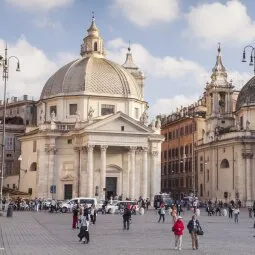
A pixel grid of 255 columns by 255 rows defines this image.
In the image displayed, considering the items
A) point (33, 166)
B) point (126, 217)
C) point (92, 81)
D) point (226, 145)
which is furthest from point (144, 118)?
point (126, 217)

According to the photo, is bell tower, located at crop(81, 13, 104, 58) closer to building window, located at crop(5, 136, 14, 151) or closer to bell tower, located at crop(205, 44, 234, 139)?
building window, located at crop(5, 136, 14, 151)

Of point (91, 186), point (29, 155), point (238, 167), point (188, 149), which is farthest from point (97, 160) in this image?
point (188, 149)

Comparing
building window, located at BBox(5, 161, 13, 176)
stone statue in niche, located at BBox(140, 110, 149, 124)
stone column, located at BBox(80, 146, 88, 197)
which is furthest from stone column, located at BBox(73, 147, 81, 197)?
building window, located at BBox(5, 161, 13, 176)

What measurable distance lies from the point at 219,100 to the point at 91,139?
30.7 metres

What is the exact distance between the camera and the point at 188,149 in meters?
102

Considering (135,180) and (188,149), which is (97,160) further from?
(188,149)

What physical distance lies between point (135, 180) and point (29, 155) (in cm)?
1444

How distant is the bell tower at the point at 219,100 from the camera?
95.1m

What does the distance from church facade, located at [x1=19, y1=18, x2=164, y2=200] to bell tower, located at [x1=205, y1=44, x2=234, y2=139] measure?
15.8 meters

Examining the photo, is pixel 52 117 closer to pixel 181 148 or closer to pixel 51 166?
pixel 51 166

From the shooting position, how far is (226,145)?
87.6 metres

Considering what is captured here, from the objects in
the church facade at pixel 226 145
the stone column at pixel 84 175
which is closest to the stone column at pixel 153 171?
the stone column at pixel 84 175

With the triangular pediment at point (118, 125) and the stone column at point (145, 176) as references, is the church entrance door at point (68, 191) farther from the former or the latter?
the stone column at point (145, 176)

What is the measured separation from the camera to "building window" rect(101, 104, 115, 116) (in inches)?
3098
